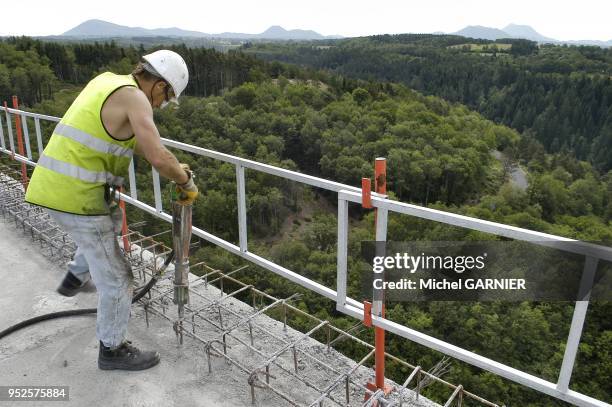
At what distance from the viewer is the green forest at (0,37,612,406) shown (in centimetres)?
3938

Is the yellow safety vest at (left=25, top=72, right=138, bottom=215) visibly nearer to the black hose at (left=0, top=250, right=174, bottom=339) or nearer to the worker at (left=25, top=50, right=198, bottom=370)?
the worker at (left=25, top=50, right=198, bottom=370)

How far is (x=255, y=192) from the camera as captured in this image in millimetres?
56750

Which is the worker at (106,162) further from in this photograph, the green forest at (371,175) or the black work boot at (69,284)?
the green forest at (371,175)

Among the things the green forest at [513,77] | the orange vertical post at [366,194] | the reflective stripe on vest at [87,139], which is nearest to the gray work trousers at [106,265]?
the reflective stripe on vest at [87,139]

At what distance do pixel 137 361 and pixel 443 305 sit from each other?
135 feet

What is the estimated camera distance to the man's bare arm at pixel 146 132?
2.43 meters

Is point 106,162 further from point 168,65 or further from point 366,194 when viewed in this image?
point 366,194

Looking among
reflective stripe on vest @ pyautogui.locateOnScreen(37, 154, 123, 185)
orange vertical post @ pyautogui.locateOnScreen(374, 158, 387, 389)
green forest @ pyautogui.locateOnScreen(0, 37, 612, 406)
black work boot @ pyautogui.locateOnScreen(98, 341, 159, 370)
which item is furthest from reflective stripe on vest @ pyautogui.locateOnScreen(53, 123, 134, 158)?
green forest @ pyautogui.locateOnScreen(0, 37, 612, 406)

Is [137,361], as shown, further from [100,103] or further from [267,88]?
[267,88]

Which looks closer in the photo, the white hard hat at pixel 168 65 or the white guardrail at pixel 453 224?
the white guardrail at pixel 453 224

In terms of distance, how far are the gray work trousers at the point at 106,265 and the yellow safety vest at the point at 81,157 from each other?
0.10m

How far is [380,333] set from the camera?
2637mm

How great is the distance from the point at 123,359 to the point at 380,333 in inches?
67.0

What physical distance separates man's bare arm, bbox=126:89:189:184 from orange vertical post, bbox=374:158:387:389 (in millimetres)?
1082
